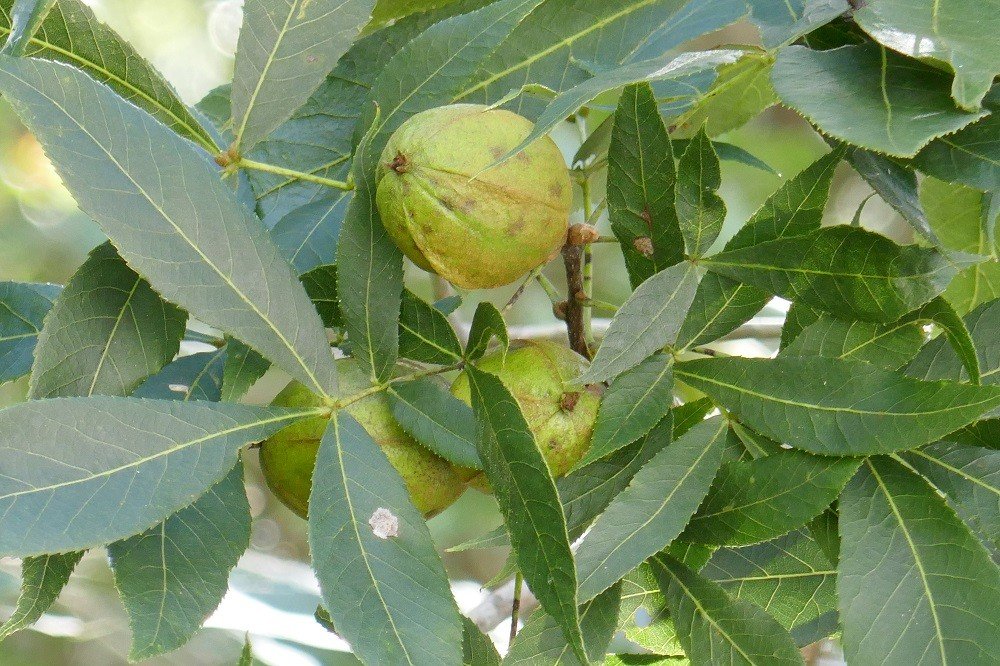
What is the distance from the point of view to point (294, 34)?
3.21 feet

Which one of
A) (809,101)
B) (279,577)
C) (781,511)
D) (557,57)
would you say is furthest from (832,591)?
(279,577)

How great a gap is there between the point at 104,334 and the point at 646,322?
1.69ft

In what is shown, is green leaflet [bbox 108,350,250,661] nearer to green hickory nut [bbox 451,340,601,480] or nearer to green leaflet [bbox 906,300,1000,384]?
green hickory nut [bbox 451,340,601,480]

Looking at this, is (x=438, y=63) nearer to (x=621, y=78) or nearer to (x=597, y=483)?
(x=621, y=78)

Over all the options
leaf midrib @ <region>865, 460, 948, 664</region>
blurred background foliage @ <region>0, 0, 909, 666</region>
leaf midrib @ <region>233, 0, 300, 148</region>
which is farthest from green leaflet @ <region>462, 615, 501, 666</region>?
blurred background foliage @ <region>0, 0, 909, 666</region>

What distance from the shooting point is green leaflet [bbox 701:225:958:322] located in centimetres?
87

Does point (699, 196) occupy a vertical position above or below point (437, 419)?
above

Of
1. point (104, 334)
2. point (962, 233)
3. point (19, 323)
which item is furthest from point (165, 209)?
point (962, 233)

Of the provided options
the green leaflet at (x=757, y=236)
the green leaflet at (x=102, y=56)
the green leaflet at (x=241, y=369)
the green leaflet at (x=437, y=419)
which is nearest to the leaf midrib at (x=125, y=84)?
the green leaflet at (x=102, y=56)

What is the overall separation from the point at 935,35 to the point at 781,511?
1.40ft

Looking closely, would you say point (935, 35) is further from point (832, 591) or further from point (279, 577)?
point (279, 577)

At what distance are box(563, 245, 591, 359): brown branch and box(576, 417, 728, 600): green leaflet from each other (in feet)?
0.82

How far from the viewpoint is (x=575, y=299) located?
45.2 inches

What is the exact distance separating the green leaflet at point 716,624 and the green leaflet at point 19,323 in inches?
29.3
